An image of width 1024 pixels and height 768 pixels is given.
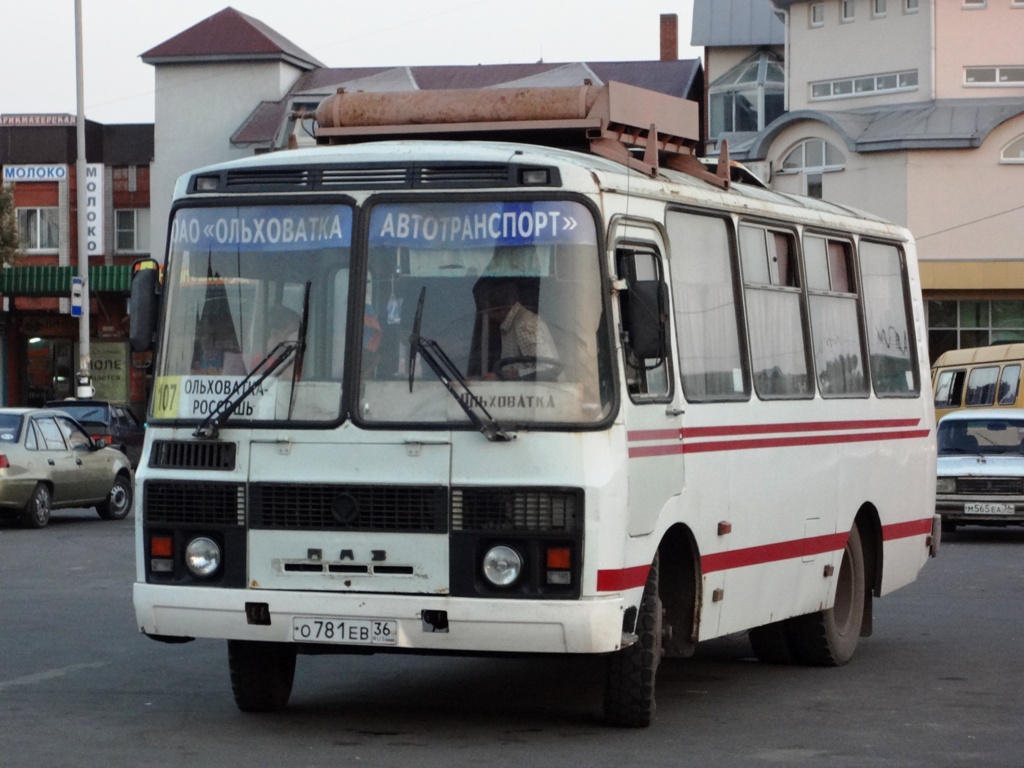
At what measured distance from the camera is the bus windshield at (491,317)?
342 inches

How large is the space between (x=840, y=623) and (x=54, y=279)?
171ft

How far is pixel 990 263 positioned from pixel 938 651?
41.9m

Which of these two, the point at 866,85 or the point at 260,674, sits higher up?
the point at 866,85

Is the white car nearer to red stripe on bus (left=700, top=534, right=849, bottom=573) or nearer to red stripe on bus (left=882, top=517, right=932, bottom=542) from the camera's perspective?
red stripe on bus (left=882, top=517, right=932, bottom=542)

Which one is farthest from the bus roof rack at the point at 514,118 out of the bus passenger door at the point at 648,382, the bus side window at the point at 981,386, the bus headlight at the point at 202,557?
the bus side window at the point at 981,386

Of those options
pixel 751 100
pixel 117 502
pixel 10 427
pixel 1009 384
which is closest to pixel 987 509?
pixel 1009 384

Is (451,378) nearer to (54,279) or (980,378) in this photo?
(980,378)

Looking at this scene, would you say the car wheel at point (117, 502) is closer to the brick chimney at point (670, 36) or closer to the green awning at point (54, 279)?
the green awning at point (54, 279)

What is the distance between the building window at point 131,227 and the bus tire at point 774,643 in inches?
2093

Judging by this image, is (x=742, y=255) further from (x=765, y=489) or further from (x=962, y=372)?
(x=962, y=372)

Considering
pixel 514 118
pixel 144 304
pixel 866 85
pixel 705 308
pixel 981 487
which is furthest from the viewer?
pixel 866 85

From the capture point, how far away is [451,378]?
28.6 ft

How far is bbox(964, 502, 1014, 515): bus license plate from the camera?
2438 cm

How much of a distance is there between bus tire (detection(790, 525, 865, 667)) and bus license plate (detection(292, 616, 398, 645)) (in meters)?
4.05
